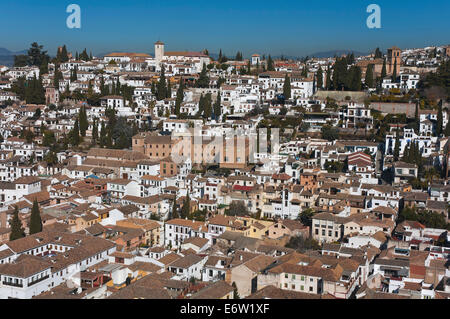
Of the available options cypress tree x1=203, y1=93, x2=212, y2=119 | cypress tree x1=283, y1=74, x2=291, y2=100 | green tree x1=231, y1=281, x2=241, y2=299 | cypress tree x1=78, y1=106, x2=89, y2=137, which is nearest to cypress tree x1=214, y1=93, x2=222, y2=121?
cypress tree x1=203, y1=93, x2=212, y2=119

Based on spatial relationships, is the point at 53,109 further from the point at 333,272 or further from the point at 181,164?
the point at 333,272

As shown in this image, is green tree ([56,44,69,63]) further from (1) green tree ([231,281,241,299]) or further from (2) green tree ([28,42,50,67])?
(1) green tree ([231,281,241,299])

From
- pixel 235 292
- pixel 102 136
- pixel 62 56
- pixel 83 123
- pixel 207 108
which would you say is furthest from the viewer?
pixel 62 56

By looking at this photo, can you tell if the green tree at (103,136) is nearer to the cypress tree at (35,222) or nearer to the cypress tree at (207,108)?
the cypress tree at (207,108)

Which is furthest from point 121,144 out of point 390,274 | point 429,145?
point 390,274

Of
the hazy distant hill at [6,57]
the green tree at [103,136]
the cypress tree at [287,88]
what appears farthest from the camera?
the hazy distant hill at [6,57]

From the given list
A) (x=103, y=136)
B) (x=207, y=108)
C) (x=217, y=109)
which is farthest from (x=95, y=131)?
(x=217, y=109)

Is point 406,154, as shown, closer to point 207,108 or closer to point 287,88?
point 287,88

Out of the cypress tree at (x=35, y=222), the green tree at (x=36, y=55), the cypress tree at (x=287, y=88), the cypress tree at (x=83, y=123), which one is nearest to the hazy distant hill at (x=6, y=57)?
the green tree at (x=36, y=55)
